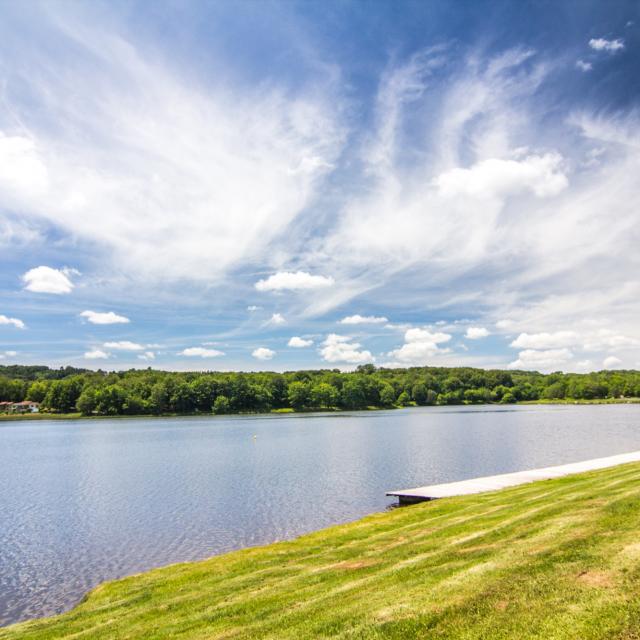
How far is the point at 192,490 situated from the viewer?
42969mm

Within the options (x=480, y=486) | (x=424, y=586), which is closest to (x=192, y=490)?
(x=480, y=486)

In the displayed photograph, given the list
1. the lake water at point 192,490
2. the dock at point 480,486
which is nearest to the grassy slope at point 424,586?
the lake water at point 192,490

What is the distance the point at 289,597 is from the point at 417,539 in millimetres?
6652

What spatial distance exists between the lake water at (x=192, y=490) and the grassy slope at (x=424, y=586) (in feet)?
19.2

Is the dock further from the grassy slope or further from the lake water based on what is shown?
the grassy slope

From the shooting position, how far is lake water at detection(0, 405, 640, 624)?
26141 millimetres

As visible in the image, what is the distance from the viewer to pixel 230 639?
11.0 m

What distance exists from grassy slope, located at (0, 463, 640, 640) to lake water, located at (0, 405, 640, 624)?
5854mm

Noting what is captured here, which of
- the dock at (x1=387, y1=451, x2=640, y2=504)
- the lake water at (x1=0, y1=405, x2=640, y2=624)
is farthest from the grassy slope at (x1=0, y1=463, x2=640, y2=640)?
the dock at (x1=387, y1=451, x2=640, y2=504)

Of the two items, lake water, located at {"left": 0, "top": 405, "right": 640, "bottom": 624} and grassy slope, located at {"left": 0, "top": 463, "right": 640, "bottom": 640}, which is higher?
grassy slope, located at {"left": 0, "top": 463, "right": 640, "bottom": 640}

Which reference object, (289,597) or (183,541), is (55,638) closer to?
(289,597)

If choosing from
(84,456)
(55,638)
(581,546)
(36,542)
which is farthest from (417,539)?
(84,456)

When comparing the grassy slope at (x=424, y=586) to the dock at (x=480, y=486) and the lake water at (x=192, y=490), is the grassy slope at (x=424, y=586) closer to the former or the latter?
the lake water at (x=192, y=490)

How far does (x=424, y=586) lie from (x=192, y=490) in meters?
→ 35.3
